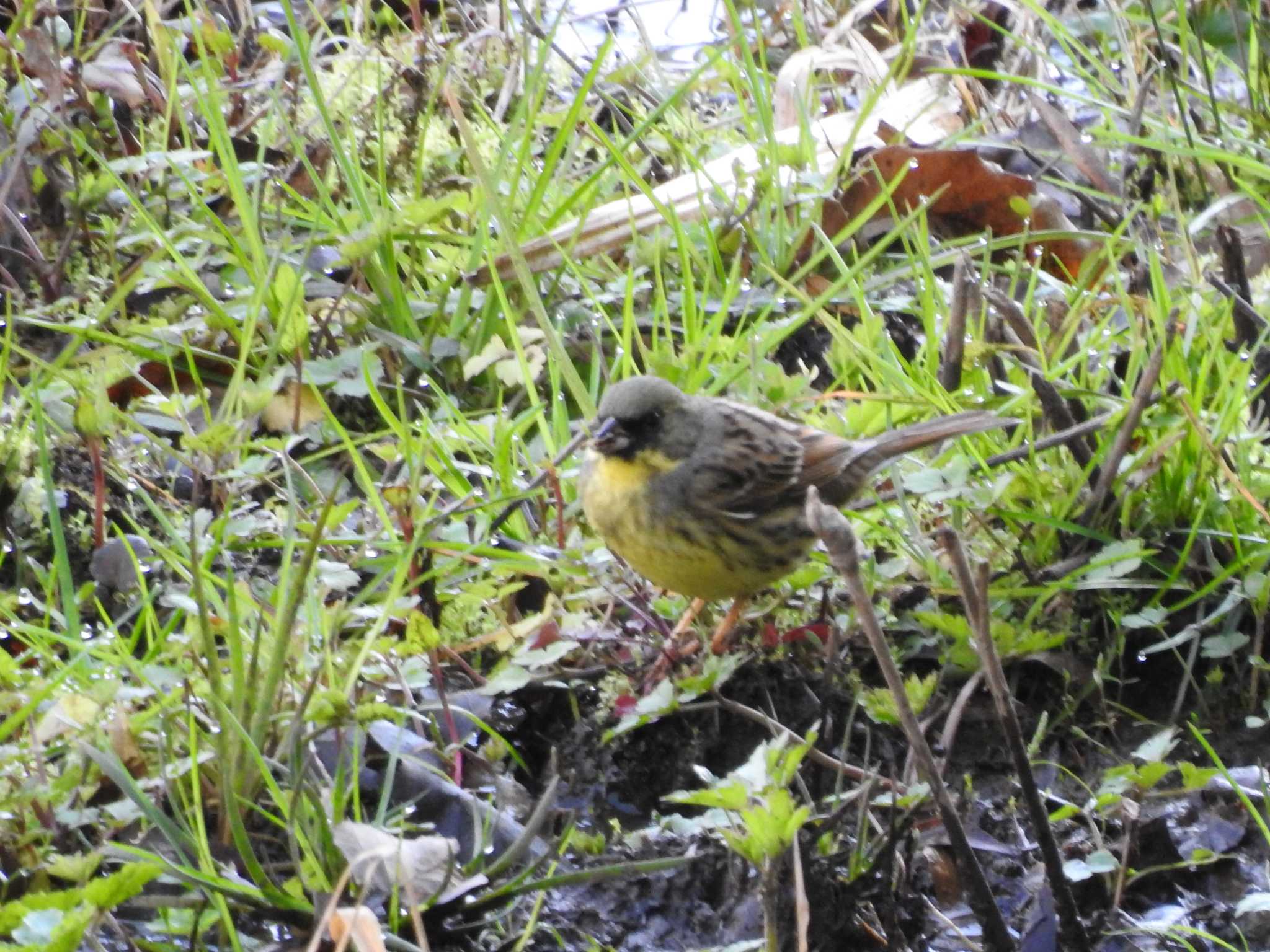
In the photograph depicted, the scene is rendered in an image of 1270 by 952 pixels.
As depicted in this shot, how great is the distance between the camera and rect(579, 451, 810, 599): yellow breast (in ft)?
11.2

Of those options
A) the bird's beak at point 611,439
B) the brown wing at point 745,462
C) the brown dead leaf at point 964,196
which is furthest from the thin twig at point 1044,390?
the brown dead leaf at point 964,196

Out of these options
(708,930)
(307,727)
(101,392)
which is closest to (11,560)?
(101,392)

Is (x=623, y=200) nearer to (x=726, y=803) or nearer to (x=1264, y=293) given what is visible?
(x=1264, y=293)

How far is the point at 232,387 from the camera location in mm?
3480

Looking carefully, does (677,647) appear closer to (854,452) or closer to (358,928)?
(854,452)

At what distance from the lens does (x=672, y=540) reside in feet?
11.3

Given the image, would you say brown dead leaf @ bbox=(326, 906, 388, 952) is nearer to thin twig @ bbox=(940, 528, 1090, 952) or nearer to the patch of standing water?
thin twig @ bbox=(940, 528, 1090, 952)

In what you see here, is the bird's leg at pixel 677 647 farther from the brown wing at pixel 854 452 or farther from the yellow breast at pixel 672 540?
the brown wing at pixel 854 452

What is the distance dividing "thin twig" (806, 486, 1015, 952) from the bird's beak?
1.30 metres

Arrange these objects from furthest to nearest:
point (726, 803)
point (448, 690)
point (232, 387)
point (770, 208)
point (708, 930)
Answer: point (770, 208) → point (232, 387) → point (448, 690) → point (708, 930) → point (726, 803)

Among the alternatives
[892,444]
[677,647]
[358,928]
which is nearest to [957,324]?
[892,444]

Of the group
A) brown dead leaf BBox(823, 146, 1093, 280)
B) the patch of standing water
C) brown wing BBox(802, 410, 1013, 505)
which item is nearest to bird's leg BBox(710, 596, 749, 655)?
brown wing BBox(802, 410, 1013, 505)

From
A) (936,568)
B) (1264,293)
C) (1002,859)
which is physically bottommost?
(1002,859)

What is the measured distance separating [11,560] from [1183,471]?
2.51 m
